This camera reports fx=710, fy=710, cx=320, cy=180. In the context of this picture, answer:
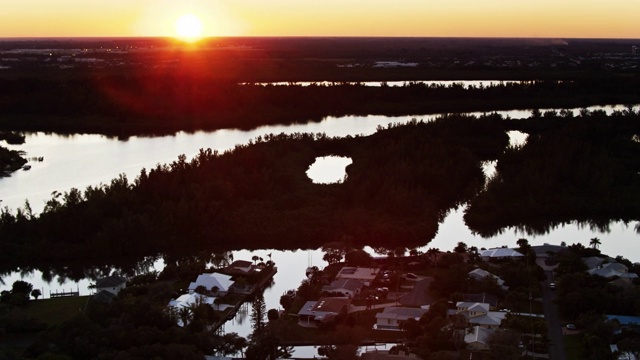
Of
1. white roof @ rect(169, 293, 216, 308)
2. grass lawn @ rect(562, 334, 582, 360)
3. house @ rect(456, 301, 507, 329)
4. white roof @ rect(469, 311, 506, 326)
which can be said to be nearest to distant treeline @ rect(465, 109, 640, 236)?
house @ rect(456, 301, 507, 329)

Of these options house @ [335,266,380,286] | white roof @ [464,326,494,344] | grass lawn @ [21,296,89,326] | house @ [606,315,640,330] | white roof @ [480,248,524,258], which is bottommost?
grass lawn @ [21,296,89,326]

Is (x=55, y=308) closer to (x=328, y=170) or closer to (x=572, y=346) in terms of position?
(x=572, y=346)

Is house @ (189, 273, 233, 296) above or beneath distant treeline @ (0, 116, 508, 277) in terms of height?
beneath

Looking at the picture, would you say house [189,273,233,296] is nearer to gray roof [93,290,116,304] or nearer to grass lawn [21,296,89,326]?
gray roof [93,290,116,304]

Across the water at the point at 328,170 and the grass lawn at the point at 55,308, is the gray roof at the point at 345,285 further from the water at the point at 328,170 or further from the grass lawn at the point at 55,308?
the water at the point at 328,170

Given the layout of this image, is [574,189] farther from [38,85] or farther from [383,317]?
[38,85]

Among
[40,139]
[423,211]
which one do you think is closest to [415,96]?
[40,139]
